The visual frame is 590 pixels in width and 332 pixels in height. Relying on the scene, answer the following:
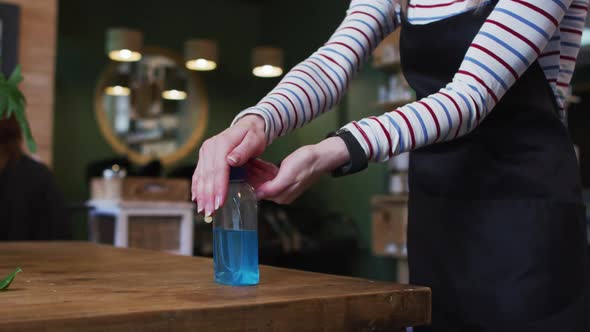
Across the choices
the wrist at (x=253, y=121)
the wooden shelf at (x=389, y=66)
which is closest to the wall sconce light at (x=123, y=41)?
the wooden shelf at (x=389, y=66)

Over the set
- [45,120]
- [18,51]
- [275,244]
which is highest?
[18,51]

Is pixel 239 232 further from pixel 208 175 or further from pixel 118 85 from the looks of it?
pixel 118 85

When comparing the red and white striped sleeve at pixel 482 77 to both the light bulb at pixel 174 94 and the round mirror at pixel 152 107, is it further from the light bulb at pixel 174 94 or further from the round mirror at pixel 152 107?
the light bulb at pixel 174 94

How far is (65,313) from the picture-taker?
2.27ft

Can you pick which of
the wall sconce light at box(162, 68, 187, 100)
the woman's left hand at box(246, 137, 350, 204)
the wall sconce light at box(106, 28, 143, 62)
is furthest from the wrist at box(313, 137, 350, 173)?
the wall sconce light at box(162, 68, 187, 100)

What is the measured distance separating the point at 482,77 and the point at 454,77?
1.7 inches

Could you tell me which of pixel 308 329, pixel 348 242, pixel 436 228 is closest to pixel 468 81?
pixel 436 228

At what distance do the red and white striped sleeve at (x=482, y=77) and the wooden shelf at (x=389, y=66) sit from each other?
16.0ft

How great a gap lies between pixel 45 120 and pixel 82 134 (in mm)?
3359

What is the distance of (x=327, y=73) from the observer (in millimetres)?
1188

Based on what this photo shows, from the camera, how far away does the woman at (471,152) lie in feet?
3.03

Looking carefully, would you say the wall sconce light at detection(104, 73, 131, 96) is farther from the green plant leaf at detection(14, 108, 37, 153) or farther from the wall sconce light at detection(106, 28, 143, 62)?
the green plant leaf at detection(14, 108, 37, 153)

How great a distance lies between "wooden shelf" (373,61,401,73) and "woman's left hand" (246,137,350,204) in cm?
501

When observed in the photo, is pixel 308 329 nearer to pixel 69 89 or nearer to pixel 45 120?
pixel 45 120
